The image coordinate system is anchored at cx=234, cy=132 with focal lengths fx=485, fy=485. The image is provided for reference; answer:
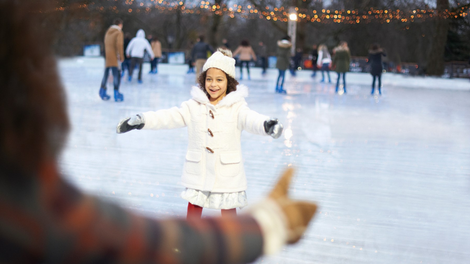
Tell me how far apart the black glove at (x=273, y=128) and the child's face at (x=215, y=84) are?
1.85 feet

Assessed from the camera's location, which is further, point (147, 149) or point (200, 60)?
point (200, 60)

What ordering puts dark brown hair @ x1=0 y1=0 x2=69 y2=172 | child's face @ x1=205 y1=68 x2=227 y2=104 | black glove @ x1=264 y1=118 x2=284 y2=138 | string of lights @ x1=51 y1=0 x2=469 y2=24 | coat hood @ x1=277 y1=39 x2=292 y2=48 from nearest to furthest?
1. dark brown hair @ x1=0 y1=0 x2=69 y2=172
2. black glove @ x1=264 y1=118 x2=284 y2=138
3. child's face @ x1=205 y1=68 x2=227 y2=104
4. coat hood @ x1=277 y1=39 x2=292 y2=48
5. string of lights @ x1=51 y1=0 x2=469 y2=24

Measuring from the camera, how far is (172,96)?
10117mm

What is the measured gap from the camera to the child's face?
2.51m

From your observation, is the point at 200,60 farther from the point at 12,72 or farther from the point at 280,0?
the point at 280,0

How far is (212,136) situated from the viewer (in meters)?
2.38

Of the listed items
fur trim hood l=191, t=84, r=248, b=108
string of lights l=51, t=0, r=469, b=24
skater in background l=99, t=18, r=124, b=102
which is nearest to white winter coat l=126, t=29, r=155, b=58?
string of lights l=51, t=0, r=469, b=24

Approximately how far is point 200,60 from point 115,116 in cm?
647

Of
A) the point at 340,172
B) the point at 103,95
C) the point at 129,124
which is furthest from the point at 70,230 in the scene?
the point at 103,95

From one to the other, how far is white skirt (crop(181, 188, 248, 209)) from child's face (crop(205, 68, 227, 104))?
49cm

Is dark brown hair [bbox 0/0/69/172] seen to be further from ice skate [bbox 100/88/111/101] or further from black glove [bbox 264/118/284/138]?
ice skate [bbox 100/88/111/101]

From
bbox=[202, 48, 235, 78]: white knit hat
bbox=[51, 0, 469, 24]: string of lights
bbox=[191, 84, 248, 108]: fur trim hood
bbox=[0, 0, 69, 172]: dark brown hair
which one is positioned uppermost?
bbox=[51, 0, 469, 24]: string of lights

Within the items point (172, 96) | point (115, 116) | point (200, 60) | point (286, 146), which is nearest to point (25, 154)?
point (286, 146)

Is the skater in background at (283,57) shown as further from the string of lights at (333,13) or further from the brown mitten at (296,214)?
the brown mitten at (296,214)
